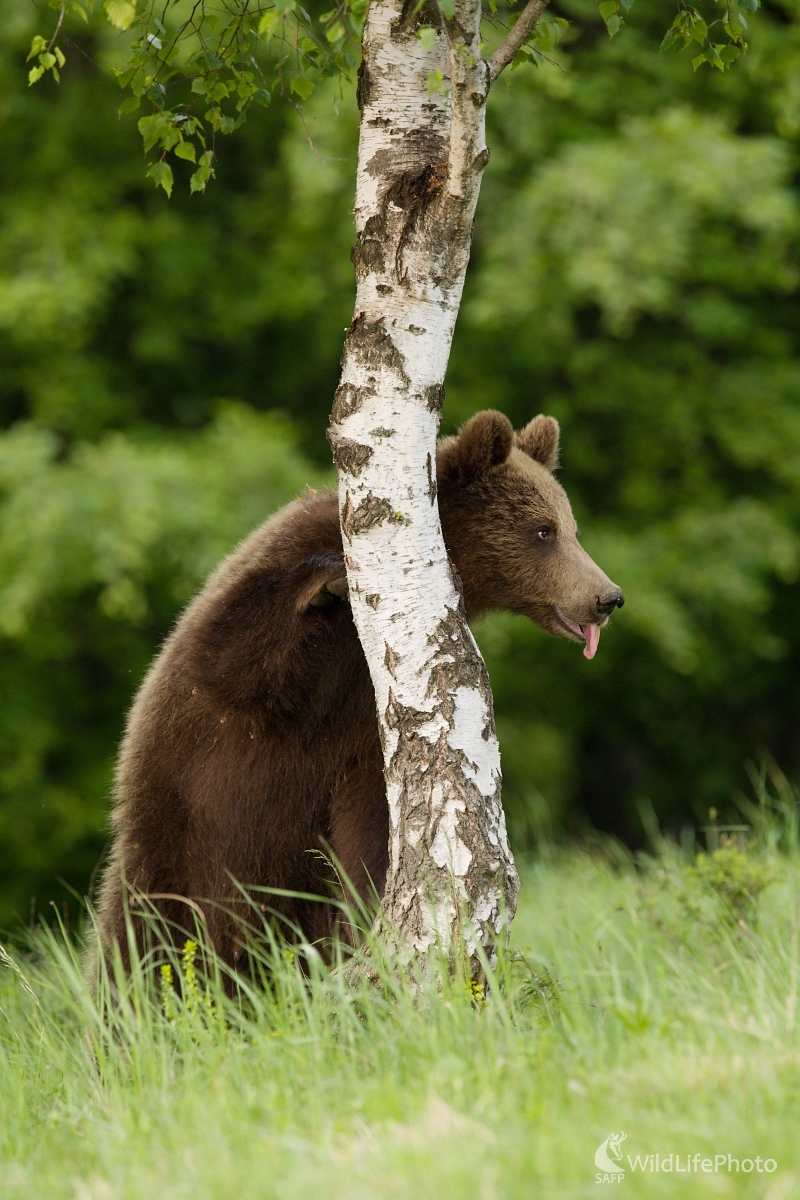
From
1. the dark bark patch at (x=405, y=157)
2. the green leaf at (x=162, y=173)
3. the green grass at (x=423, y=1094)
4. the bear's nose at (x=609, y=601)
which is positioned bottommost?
the green grass at (x=423, y=1094)

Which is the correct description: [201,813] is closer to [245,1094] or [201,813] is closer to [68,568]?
[245,1094]

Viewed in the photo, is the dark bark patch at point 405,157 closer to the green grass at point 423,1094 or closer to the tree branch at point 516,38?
the tree branch at point 516,38

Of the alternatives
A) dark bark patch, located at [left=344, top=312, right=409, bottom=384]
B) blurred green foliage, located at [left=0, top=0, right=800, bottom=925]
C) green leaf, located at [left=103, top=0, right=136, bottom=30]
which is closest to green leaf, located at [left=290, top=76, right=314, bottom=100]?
green leaf, located at [left=103, top=0, right=136, bottom=30]

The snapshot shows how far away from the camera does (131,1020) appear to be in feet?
9.45

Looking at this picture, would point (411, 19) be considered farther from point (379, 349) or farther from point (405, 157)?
point (379, 349)

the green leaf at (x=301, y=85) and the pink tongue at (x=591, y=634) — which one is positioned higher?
the green leaf at (x=301, y=85)

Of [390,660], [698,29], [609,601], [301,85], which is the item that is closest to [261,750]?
[390,660]

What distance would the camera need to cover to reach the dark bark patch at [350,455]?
3.48 meters

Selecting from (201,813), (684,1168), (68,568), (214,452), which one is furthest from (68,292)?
(684,1168)

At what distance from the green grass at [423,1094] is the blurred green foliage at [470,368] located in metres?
5.07

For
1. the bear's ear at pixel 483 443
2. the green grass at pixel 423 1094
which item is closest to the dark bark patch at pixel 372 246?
the bear's ear at pixel 483 443

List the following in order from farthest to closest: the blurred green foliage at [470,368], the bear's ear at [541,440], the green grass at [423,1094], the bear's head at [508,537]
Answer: the blurred green foliage at [470,368], the bear's ear at [541,440], the bear's head at [508,537], the green grass at [423,1094]

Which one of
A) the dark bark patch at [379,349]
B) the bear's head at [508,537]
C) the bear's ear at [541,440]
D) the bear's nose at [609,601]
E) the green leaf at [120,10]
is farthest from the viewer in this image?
the bear's ear at [541,440]

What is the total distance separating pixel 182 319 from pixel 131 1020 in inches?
329
